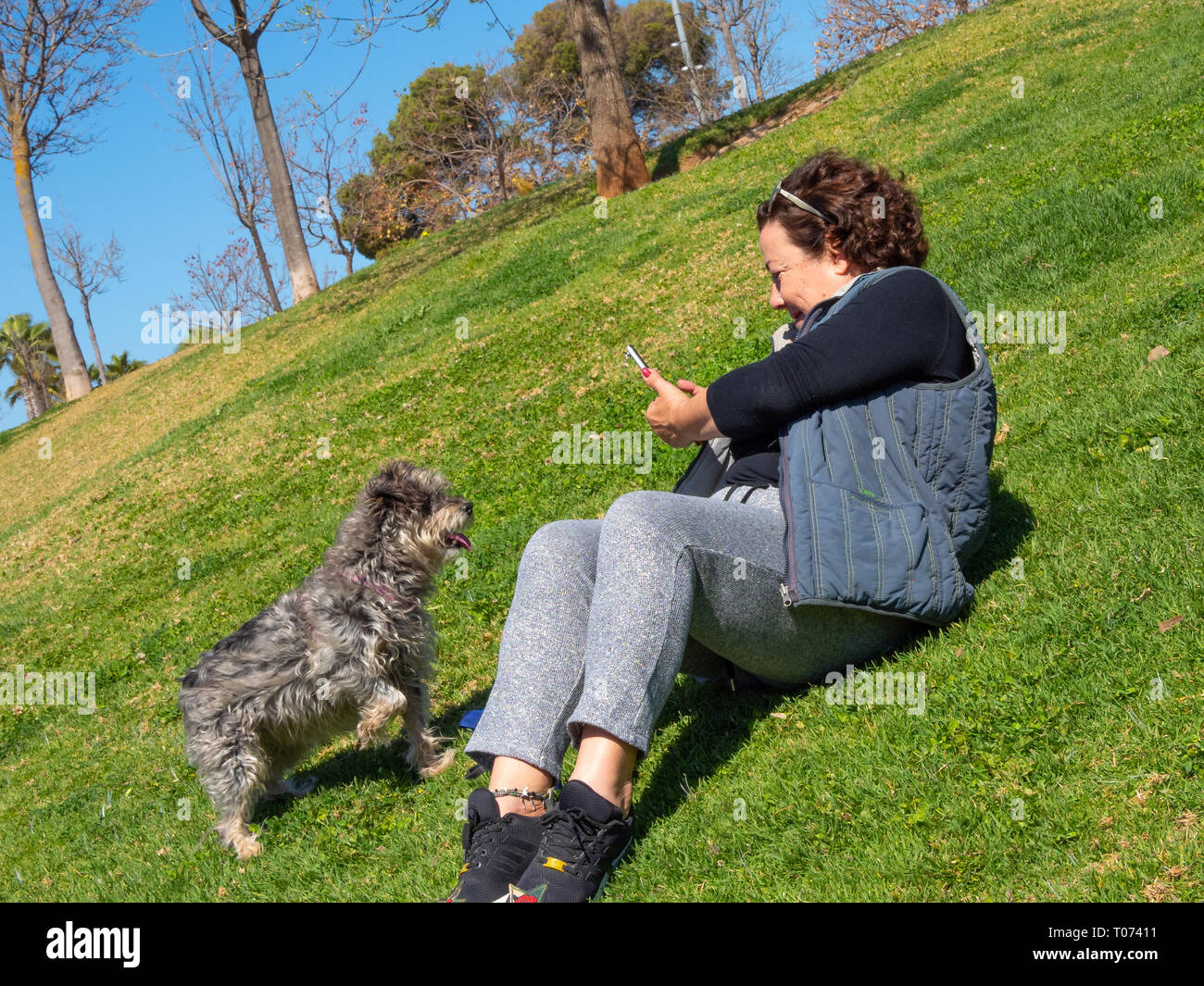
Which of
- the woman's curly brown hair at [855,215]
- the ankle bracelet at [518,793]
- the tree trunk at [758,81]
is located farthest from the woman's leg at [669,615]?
the tree trunk at [758,81]

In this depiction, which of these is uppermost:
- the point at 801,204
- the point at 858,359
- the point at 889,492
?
the point at 801,204

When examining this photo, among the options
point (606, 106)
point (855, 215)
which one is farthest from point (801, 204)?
point (606, 106)

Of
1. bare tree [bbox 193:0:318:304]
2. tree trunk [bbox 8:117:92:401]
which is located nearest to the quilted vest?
bare tree [bbox 193:0:318:304]

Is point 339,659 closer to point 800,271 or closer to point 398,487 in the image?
point 398,487

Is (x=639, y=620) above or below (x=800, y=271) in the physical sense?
below

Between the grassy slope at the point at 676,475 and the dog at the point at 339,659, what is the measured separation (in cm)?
35

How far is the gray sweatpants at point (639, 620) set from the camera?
3.31m

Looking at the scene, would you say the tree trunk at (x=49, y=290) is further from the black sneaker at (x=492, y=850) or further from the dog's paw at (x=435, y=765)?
the black sneaker at (x=492, y=850)

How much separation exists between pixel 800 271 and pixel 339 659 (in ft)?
10.3

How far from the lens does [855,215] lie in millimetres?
4156

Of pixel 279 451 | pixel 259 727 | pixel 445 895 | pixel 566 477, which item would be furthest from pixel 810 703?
pixel 279 451

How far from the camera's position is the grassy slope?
10.8 feet

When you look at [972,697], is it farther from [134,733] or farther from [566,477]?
[134,733]
